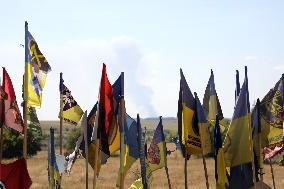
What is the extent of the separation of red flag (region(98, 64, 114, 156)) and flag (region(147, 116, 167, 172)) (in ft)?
12.8

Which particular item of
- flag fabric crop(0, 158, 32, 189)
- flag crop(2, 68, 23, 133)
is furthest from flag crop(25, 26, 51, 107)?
flag fabric crop(0, 158, 32, 189)

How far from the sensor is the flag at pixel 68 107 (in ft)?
68.3

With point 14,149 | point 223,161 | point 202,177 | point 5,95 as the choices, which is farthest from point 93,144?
point 14,149

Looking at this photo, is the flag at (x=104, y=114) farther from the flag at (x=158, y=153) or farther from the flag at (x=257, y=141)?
the flag at (x=257, y=141)

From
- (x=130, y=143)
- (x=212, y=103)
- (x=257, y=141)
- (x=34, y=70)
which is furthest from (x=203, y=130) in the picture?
(x=34, y=70)

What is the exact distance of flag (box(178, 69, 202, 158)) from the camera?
17.9m

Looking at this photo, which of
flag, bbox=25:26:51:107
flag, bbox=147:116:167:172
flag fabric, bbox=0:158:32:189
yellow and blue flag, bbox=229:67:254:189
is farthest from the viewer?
flag, bbox=147:116:167:172

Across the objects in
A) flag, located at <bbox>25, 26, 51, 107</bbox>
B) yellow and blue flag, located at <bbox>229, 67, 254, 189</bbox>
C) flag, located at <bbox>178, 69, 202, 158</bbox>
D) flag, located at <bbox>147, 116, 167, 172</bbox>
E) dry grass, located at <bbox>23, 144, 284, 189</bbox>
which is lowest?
dry grass, located at <bbox>23, 144, 284, 189</bbox>

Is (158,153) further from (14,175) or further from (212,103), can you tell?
(14,175)

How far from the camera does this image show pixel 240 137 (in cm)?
1598

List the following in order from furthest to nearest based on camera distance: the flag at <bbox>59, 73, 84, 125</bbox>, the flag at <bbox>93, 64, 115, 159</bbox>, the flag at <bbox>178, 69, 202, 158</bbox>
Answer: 1. the flag at <bbox>59, 73, 84, 125</bbox>
2. the flag at <bbox>178, 69, 202, 158</bbox>
3. the flag at <bbox>93, 64, 115, 159</bbox>

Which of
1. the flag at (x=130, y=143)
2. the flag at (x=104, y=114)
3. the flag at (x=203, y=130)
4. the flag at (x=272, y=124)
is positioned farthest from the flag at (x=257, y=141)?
the flag at (x=104, y=114)

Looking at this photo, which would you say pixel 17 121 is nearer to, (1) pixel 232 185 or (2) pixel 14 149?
(1) pixel 232 185

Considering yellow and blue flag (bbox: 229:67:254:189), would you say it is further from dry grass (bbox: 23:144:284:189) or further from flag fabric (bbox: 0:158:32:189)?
dry grass (bbox: 23:144:284:189)
